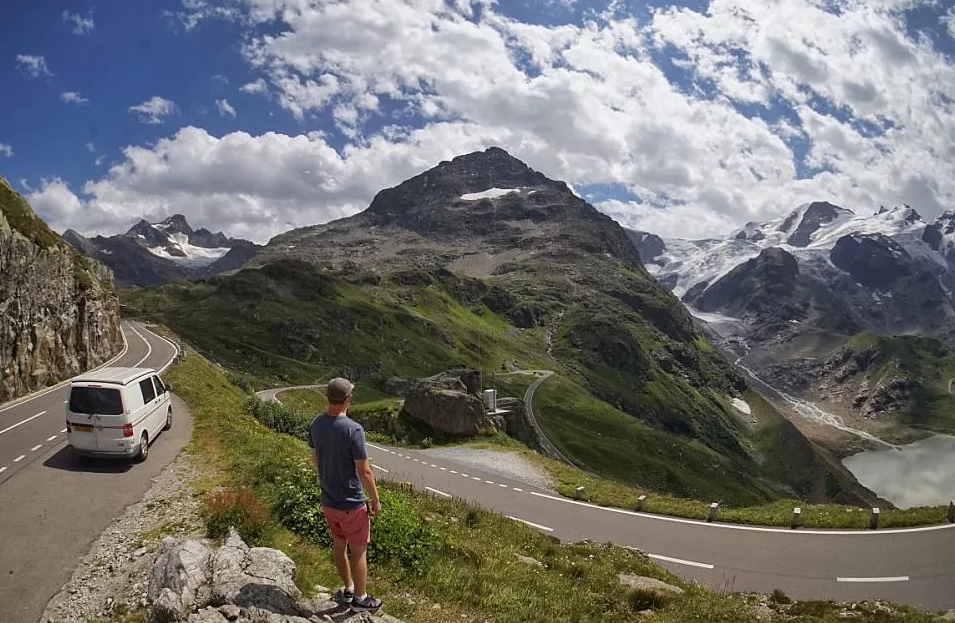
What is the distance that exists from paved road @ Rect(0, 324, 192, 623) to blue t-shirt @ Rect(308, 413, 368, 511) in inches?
244

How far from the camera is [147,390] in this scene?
72.1 ft

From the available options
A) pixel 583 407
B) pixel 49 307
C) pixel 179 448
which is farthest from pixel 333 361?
pixel 179 448

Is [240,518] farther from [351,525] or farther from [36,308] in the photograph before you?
[36,308]

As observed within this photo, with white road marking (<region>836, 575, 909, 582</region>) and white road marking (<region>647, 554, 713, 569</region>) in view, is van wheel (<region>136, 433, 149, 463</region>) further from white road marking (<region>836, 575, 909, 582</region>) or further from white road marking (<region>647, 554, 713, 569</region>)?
white road marking (<region>836, 575, 909, 582</region>)

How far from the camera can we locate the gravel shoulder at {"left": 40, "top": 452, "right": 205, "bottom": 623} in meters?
10.1

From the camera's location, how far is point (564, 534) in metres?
22.3

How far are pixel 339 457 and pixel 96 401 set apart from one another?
14770 millimetres

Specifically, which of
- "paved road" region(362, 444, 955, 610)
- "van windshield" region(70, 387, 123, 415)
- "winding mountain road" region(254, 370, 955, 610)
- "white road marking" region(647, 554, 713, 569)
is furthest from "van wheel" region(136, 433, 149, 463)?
"white road marking" region(647, 554, 713, 569)

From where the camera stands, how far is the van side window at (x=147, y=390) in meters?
21.4

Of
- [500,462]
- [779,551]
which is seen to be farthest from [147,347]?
[779,551]

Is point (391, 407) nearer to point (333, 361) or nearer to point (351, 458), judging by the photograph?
point (351, 458)

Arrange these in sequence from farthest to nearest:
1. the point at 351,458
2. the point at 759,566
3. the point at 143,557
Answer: the point at 759,566
the point at 143,557
the point at 351,458

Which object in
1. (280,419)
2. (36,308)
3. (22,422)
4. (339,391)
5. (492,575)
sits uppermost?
(36,308)

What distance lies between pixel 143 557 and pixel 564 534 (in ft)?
50.1
